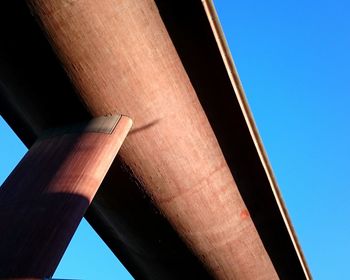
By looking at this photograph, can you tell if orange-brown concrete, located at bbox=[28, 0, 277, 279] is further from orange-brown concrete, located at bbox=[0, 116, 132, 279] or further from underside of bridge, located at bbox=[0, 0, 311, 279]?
orange-brown concrete, located at bbox=[0, 116, 132, 279]

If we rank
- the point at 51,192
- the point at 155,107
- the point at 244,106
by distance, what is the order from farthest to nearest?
the point at 244,106 → the point at 155,107 → the point at 51,192

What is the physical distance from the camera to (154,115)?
5.63 m

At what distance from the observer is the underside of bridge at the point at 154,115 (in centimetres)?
490

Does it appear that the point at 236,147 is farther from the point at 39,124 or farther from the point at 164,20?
the point at 39,124

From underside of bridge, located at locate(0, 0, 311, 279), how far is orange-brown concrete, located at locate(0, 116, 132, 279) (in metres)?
0.06

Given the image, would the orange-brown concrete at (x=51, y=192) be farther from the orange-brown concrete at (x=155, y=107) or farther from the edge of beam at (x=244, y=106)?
the edge of beam at (x=244, y=106)

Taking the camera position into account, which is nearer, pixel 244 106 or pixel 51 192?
pixel 51 192

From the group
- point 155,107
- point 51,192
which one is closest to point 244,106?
point 155,107

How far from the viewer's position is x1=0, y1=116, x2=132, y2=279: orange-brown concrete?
3.91 metres

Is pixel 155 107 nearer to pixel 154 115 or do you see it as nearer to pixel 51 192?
pixel 154 115

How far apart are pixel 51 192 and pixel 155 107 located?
198 cm

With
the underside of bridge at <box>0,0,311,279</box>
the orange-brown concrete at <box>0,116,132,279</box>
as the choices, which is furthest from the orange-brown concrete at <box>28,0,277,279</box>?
the orange-brown concrete at <box>0,116,132,279</box>

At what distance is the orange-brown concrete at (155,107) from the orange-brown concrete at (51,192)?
513mm

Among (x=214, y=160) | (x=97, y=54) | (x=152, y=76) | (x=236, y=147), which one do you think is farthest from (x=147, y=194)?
(x=97, y=54)
